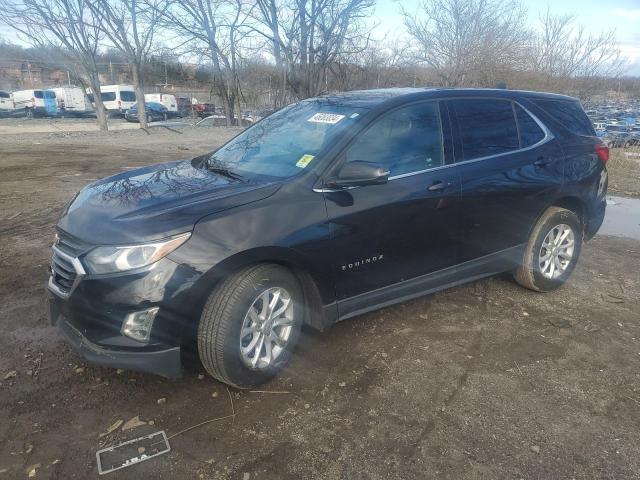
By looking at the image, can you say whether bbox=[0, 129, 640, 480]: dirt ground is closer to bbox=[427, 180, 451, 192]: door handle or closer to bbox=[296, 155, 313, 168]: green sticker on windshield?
bbox=[427, 180, 451, 192]: door handle

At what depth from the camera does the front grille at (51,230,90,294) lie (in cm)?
271

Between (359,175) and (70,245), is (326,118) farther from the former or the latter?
(70,245)

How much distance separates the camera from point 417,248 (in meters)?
3.55

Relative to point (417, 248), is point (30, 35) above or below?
above

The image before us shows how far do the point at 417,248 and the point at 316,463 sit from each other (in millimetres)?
1676

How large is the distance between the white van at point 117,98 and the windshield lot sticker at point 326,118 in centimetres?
3658

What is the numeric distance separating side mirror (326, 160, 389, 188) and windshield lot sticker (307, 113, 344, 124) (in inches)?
20.7

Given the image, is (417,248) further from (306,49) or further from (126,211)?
(306,49)

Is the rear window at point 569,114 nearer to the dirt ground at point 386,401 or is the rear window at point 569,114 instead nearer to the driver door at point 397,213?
the driver door at point 397,213

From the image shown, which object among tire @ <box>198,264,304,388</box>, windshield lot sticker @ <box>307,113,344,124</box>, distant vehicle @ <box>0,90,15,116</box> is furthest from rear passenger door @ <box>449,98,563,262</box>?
distant vehicle @ <box>0,90,15,116</box>

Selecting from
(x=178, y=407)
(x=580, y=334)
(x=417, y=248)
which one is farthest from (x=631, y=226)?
(x=178, y=407)

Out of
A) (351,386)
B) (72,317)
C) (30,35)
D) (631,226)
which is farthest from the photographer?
(30,35)

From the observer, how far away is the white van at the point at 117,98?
36500 millimetres

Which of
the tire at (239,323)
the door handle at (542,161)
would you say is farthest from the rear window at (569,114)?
the tire at (239,323)
